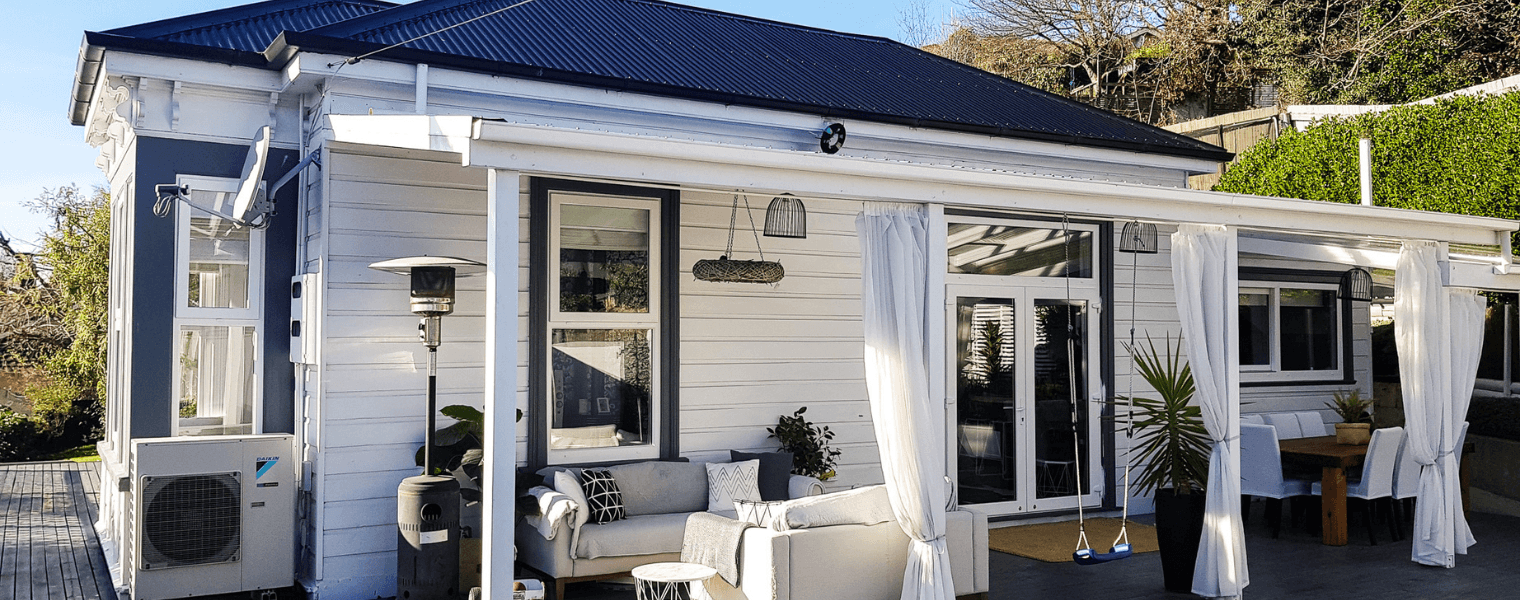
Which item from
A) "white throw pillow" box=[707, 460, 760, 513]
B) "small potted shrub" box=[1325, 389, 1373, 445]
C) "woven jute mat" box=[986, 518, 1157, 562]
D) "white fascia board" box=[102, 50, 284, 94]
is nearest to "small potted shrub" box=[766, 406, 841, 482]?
"white throw pillow" box=[707, 460, 760, 513]

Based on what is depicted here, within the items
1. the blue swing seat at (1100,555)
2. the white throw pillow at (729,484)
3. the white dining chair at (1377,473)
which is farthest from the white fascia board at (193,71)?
the white dining chair at (1377,473)

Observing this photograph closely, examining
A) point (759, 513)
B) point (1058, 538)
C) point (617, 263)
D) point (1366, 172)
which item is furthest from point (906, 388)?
point (1366, 172)

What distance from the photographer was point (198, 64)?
569cm

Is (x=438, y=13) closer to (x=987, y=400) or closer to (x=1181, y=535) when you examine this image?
(x=987, y=400)

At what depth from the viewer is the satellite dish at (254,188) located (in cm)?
515

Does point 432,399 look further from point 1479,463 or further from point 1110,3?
point 1110,3

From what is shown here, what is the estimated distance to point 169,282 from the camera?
5.90 m

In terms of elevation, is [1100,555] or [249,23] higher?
[249,23]

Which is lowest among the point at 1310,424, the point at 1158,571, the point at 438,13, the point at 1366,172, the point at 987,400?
the point at 1158,571

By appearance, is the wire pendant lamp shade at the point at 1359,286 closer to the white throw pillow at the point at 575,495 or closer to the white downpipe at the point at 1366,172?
the white downpipe at the point at 1366,172

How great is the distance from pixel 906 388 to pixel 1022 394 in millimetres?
3350

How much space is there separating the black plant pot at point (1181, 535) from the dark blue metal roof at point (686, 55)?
2.99 metres

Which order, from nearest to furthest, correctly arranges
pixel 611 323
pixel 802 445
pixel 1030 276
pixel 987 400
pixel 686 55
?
pixel 611 323 < pixel 802 445 < pixel 686 55 < pixel 987 400 < pixel 1030 276

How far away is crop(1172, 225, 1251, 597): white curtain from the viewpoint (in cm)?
573
